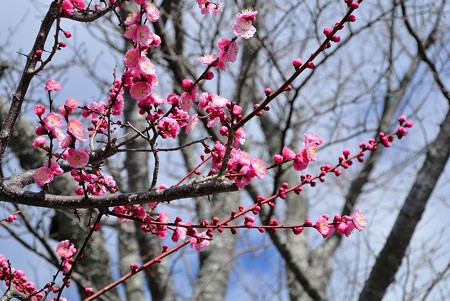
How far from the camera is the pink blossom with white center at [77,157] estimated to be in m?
1.94

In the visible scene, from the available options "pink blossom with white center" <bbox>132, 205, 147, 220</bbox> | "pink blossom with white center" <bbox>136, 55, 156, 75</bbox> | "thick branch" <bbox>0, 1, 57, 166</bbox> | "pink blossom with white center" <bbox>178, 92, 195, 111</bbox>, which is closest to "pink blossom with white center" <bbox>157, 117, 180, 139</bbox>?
"pink blossom with white center" <bbox>178, 92, 195, 111</bbox>

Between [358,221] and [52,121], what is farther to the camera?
[358,221]

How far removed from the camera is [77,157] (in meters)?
1.96

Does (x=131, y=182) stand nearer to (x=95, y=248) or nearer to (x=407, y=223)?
(x=95, y=248)

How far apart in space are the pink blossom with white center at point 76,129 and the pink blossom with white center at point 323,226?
37.1 inches

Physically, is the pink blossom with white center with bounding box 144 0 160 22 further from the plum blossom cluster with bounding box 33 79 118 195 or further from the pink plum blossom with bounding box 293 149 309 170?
the pink plum blossom with bounding box 293 149 309 170

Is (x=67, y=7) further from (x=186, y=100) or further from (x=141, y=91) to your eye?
(x=186, y=100)

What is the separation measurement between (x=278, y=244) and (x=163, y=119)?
Answer: 3195mm

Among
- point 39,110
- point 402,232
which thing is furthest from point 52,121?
point 402,232

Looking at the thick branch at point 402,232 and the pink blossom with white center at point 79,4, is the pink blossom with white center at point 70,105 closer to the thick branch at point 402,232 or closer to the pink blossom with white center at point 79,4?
the pink blossom with white center at point 79,4

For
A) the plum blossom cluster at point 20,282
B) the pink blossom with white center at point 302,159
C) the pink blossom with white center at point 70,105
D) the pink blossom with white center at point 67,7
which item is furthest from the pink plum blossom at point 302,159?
the plum blossom cluster at point 20,282

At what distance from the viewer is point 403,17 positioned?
16.4ft

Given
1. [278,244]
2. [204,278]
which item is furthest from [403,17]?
[204,278]

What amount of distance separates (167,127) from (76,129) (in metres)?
0.38
